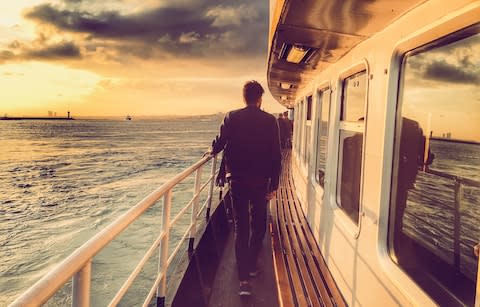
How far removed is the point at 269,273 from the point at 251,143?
4.47 feet

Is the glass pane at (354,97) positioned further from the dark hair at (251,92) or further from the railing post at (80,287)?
the railing post at (80,287)

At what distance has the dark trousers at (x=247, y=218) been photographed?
8.66ft

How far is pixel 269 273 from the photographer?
10.4ft

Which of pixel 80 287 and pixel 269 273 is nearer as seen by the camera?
pixel 80 287

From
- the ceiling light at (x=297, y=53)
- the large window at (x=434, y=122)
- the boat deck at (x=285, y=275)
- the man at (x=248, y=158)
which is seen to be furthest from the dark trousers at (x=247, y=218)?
the ceiling light at (x=297, y=53)

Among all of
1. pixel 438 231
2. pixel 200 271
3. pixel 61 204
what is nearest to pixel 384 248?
pixel 200 271

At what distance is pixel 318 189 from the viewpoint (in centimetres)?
399

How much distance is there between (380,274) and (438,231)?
9.50m

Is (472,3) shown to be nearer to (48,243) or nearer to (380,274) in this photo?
(380,274)

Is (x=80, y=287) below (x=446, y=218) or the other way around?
the other way around

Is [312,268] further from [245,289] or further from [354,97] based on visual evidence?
[354,97]

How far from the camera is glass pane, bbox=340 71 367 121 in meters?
2.79

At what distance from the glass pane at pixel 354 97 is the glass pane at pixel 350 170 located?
0.80 ft

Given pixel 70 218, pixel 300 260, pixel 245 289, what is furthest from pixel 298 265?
pixel 70 218
